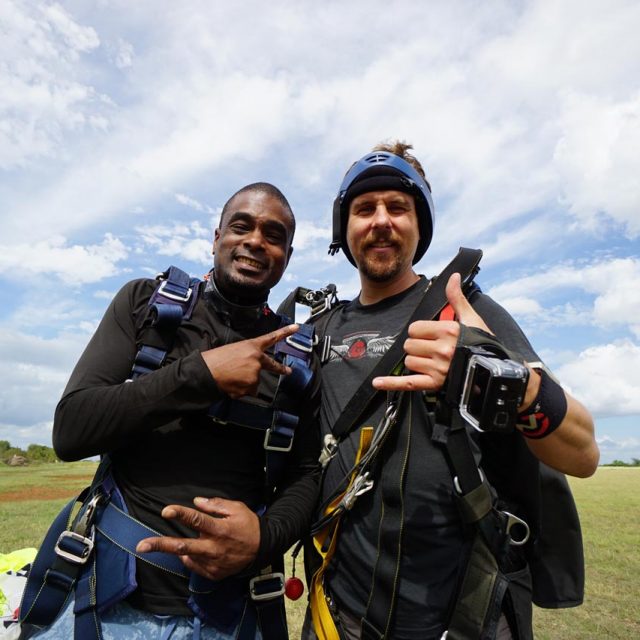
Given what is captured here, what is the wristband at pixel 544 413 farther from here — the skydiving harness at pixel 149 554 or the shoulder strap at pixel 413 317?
the skydiving harness at pixel 149 554

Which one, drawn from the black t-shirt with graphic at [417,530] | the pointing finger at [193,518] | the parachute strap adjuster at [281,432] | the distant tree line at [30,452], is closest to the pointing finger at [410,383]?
the black t-shirt with graphic at [417,530]

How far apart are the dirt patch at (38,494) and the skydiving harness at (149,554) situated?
956 inches

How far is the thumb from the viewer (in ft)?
8.04

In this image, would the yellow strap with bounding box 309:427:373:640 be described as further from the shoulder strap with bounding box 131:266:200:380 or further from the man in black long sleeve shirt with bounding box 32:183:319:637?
the shoulder strap with bounding box 131:266:200:380

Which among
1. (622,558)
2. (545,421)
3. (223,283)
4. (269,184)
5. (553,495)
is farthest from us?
(622,558)

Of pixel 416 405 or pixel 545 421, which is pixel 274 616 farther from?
pixel 545 421

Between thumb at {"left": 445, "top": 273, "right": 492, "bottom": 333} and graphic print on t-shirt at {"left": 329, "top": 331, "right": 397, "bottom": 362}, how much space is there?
92cm

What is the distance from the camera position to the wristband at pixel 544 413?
231 centimetres

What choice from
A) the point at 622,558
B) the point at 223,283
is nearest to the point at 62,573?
the point at 223,283

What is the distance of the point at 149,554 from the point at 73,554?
407mm

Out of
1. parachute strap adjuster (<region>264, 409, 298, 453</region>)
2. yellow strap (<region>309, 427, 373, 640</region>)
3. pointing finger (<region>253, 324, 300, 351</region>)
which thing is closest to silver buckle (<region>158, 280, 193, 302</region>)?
pointing finger (<region>253, 324, 300, 351</region>)

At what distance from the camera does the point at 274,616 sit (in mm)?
2998

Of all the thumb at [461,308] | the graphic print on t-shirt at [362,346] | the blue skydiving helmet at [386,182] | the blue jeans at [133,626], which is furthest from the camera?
the blue skydiving helmet at [386,182]

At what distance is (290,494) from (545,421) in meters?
1.74
